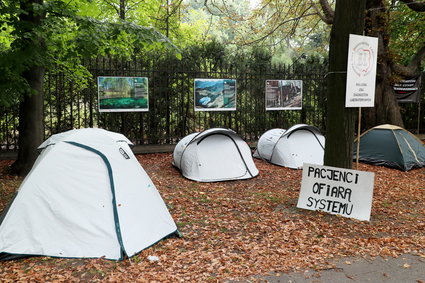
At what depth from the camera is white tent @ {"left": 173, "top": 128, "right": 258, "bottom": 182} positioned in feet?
28.7

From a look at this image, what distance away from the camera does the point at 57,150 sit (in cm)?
473

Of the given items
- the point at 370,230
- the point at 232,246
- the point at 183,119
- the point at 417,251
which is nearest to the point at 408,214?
the point at 370,230

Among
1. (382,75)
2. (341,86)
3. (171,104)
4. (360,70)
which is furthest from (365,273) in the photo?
(382,75)

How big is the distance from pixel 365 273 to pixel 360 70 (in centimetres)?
349

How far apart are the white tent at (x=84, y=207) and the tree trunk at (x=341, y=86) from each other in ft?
10.3

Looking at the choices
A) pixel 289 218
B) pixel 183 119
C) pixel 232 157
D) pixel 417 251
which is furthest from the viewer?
pixel 183 119

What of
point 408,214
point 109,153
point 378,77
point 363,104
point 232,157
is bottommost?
point 408,214

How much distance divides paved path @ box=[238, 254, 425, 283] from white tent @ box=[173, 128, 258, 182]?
465 cm

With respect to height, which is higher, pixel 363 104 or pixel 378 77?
pixel 378 77

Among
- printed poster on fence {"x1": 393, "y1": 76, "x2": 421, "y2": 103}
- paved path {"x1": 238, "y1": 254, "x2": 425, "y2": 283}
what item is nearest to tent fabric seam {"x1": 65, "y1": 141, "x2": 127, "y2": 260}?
paved path {"x1": 238, "y1": 254, "x2": 425, "y2": 283}

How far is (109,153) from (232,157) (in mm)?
4611

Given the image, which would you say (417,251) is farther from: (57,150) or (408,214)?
(57,150)

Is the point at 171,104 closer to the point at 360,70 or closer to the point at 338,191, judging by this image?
the point at 360,70

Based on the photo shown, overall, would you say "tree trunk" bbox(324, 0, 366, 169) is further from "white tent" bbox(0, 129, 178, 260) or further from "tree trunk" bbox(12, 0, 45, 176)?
"tree trunk" bbox(12, 0, 45, 176)
